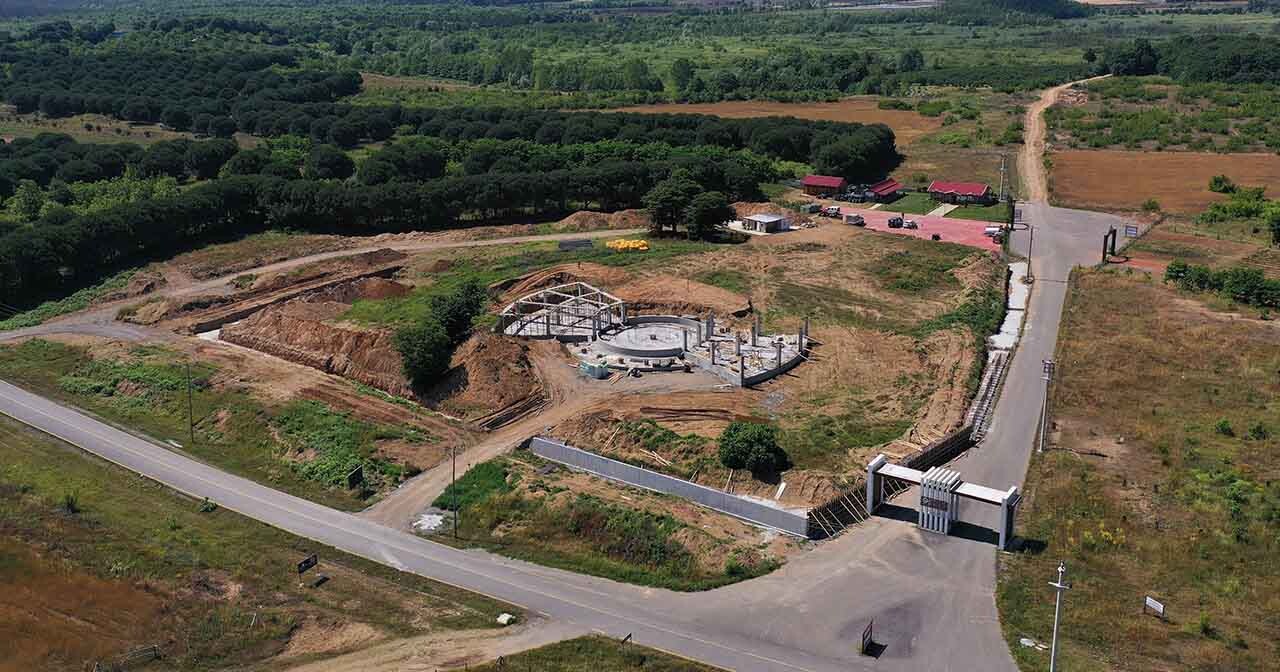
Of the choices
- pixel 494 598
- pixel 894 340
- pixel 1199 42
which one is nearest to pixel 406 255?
pixel 894 340

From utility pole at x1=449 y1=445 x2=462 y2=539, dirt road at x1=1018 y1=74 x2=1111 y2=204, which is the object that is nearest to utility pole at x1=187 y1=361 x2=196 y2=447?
utility pole at x1=449 y1=445 x2=462 y2=539

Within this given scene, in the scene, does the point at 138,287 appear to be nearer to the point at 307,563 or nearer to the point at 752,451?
the point at 307,563

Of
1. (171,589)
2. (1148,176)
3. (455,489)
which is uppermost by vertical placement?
(171,589)

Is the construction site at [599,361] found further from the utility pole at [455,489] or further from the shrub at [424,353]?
the shrub at [424,353]

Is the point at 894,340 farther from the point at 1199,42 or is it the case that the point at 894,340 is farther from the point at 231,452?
the point at 1199,42

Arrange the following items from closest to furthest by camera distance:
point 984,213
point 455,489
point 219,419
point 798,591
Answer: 1. point 798,591
2. point 455,489
3. point 219,419
4. point 984,213

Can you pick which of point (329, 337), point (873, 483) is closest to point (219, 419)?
point (329, 337)

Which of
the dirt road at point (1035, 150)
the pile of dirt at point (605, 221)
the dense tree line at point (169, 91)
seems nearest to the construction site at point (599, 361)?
the pile of dirt at point (605, 221)
